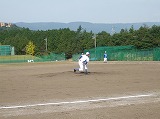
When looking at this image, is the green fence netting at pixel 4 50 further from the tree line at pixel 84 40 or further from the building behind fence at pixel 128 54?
the building behind fence at pixel 128 54

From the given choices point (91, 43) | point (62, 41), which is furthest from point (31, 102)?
point (62, 41)

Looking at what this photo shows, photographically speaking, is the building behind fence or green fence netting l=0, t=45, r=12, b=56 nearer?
the building behind fence

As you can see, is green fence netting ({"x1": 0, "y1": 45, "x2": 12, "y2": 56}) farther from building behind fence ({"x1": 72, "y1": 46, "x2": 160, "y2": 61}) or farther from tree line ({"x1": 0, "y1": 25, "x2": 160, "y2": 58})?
building behind fence ({"x1": 72, "y1": 46, "x2": 160, "y2": 61})

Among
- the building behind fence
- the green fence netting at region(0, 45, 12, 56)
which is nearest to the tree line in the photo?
the building behind fence

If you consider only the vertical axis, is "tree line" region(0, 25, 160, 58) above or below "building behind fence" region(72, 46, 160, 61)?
above

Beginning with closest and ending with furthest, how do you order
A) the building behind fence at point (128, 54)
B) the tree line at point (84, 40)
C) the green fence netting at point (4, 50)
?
the building behind fence at point (128, 54) < the tree line at point (84, 40) < the green fence netting at point (4, 50)

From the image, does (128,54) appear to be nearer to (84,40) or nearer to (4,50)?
(84,40)

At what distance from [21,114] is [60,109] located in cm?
118

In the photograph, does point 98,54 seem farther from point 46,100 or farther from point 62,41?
Answer: point 62,41

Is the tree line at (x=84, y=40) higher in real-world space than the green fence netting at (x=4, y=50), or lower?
higher

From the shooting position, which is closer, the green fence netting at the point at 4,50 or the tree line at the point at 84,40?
the tree line at the point at 84,40

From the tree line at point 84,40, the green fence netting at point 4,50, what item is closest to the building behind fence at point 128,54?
the tree line at point 84,40

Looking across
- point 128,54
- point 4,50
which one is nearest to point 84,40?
point 4,50

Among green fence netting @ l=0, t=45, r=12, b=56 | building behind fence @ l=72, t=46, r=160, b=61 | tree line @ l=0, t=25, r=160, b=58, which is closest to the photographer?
building behind fence @ l=72, t=46, r=160, b=61
